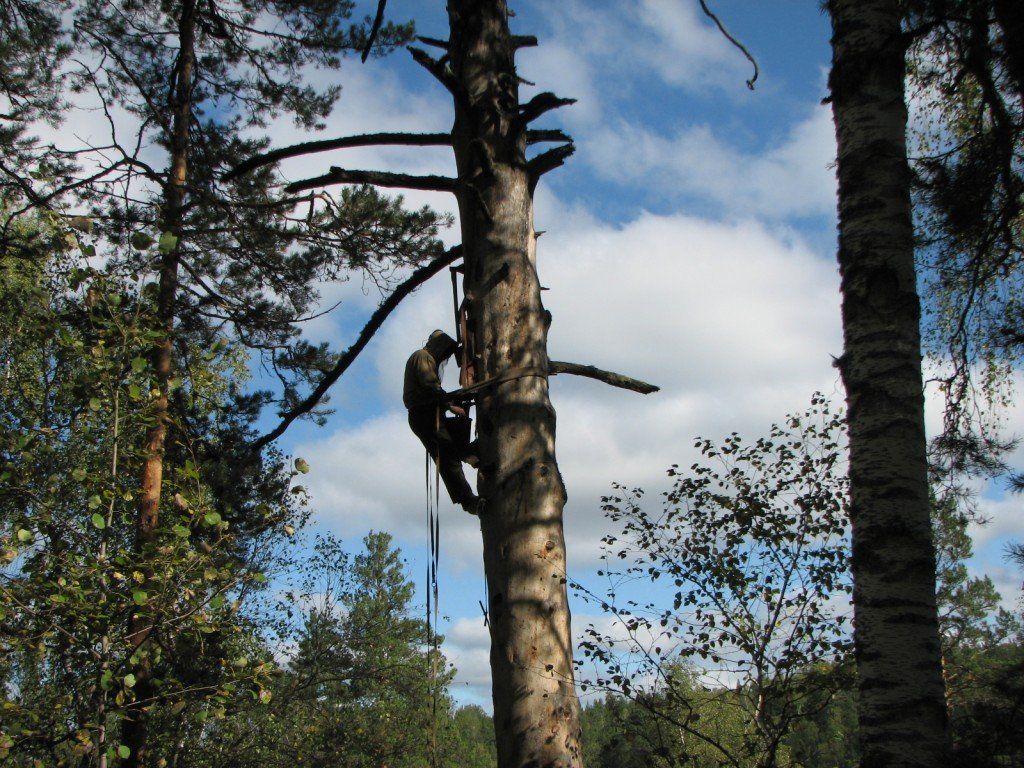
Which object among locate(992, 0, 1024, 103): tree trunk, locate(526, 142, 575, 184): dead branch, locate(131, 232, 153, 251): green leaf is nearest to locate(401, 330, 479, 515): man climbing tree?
locate(526, 142, 575, 184): dead branch

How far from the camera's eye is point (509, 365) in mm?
3180

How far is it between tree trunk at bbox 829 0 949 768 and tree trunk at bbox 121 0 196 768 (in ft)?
15.9

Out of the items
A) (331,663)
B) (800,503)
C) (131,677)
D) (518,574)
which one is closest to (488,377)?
(518,574)

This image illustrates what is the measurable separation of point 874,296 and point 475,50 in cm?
191

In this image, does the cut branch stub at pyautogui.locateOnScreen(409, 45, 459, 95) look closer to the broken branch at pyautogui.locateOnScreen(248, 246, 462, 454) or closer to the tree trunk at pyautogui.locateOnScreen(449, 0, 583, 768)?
the tree trunk at pyautogui.locateOnScreen(449, 0, 583, 768)

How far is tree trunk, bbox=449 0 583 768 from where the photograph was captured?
2727 mm

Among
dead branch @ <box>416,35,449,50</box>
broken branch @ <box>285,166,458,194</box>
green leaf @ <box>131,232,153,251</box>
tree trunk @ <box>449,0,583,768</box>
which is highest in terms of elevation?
dead branch @ <box>416,35,449,50</box>

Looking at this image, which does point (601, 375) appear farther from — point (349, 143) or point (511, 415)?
point (349, 143)

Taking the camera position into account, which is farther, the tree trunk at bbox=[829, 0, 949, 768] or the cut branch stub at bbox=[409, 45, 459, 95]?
the cut branch stub at bbox=[409, 45, 459, 95]

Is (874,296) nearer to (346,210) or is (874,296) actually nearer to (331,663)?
(346,210)

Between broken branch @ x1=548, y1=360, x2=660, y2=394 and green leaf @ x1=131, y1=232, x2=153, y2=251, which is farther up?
green leaf @ x1=131, y1=232, x2=153, y2=251

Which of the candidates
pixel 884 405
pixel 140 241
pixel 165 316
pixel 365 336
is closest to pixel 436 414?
pixel 365 336

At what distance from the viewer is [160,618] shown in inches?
217

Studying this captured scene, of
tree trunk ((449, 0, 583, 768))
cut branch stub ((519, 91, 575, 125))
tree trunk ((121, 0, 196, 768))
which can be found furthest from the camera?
tree trunk ((121, 0, 196, 768))
